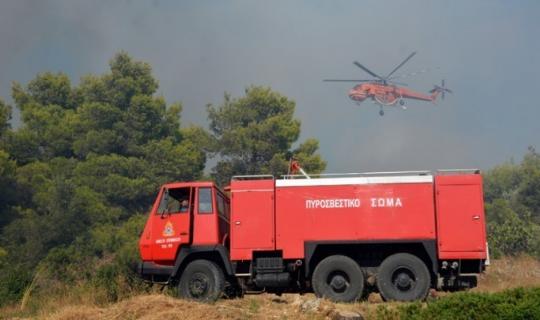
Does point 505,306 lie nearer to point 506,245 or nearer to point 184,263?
point 184,263

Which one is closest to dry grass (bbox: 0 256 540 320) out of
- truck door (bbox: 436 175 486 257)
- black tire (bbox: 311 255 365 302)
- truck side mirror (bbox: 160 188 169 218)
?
black tire (bbox: 311 255 365 302)

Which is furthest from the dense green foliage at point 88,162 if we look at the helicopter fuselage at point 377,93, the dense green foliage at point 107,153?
the helicopter fuselage at point 377,93

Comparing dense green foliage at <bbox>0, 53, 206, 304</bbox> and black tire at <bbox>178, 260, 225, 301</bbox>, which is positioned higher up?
dense green foliage at <bbox>0, 53, 206, 304</bbox>

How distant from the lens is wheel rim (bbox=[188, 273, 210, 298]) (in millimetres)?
16125

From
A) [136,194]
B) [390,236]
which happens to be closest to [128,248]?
[136,194]

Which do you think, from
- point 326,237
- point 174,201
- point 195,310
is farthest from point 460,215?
point 174,201

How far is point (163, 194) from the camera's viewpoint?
16.9 metres

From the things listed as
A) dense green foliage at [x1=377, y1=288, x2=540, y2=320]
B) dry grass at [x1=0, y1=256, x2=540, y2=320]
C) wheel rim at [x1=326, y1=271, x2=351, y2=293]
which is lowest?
dry grass at [x1=0, y1=256, x2=540, y2=320]

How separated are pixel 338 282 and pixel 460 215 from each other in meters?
3.10

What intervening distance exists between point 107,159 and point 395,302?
30.6 metres

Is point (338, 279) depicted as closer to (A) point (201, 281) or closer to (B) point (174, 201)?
(A) point (201, 281)

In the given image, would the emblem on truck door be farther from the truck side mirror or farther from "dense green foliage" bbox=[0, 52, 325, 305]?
Answer: "dense green foliage" bbox=[0, 52, 325, 305]

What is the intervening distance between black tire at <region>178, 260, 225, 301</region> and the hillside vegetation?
17.1m

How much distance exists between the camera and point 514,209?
4728 cm
